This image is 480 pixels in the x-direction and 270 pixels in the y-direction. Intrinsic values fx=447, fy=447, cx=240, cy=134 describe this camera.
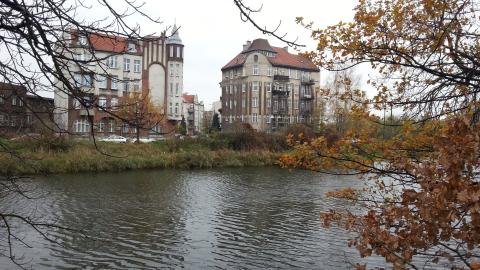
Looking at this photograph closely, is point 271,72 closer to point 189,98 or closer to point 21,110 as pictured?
point 189,98

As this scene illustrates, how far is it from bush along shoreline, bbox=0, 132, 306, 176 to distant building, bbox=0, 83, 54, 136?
16.9 meters

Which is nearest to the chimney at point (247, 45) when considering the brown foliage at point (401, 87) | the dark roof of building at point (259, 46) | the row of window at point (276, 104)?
the dark roof of building at point (259, 46)

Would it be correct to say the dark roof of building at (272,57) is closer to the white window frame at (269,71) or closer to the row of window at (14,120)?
the white window frame at (269,71)

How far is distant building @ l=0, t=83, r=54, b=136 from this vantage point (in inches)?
168

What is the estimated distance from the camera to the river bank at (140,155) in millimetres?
26297

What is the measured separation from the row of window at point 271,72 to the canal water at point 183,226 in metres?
39.1

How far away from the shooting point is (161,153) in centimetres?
3256

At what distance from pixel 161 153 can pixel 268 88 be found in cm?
3101

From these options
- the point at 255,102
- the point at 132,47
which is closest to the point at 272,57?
the point at 255,102

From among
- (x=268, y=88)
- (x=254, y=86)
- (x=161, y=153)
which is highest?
(x=254, y=86)

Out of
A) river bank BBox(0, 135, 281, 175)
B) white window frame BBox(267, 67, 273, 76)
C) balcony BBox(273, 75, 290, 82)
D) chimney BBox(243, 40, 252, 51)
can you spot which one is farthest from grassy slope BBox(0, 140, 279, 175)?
chimney BBox(243, 40, 252, 51)

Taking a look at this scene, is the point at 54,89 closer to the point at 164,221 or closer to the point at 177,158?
the point at 164,221

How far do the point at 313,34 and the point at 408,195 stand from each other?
152 inches

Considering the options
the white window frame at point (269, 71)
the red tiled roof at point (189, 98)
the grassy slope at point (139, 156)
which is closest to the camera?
the grassy slope at point (139, 156)
